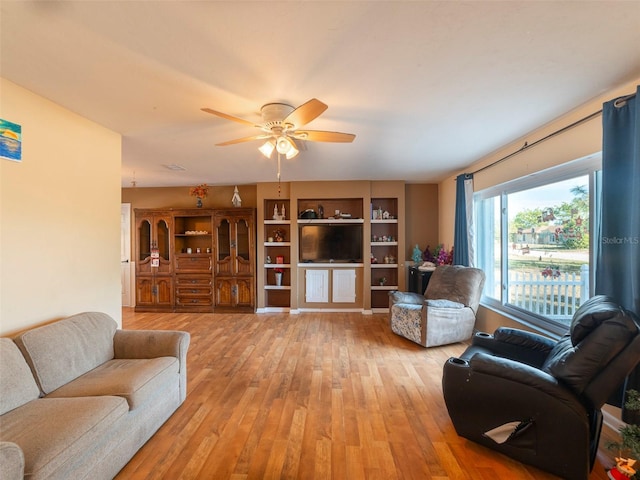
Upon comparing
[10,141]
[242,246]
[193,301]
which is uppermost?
[10,141]

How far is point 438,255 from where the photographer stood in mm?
4816

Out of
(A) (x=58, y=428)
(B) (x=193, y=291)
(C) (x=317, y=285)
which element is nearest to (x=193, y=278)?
(B) (x=193, y=291)

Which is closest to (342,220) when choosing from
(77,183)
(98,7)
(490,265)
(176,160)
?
(490,265)

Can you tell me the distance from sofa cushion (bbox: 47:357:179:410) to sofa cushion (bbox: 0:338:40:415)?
0.13 m

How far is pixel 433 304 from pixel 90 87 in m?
3.89

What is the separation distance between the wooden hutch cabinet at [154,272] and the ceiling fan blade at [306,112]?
4.24m

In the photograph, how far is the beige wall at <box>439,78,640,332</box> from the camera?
2.07 metres

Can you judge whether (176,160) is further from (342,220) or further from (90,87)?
(342,220)

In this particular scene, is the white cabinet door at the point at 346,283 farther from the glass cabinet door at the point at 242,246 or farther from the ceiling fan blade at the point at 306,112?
the ceiling fan blade at the point at 306,112

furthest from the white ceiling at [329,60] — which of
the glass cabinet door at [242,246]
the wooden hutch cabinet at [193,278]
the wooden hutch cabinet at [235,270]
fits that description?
the wooden hutch cabinet at [193,278]

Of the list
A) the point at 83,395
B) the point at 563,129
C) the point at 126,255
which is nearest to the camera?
the point at 83,395

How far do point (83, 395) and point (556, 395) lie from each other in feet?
9.17

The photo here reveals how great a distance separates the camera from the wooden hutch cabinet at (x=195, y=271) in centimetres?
516

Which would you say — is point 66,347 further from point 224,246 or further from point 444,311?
point 444,311
